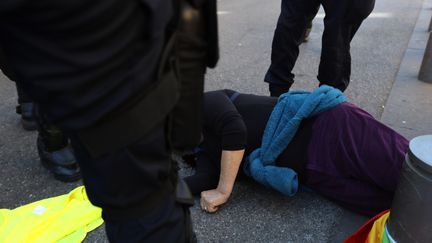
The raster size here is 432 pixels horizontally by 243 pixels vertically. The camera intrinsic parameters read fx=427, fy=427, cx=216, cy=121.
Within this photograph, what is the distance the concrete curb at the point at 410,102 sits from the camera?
276 centimetres

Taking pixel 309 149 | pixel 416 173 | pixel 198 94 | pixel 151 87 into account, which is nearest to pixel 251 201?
pixel 309 149

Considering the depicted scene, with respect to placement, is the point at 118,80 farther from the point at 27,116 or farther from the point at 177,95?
the point at 27,116

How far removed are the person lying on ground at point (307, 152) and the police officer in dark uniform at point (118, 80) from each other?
0.91m

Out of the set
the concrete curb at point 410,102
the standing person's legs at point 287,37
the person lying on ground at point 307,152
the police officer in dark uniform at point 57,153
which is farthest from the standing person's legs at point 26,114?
the concrete curb at point 410,102

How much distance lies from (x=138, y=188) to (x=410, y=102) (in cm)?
269

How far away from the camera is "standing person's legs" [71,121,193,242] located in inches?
36.8

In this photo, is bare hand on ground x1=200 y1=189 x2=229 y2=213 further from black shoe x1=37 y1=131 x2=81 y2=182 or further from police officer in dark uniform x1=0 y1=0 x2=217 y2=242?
police officer in dark uniform x1=0 y1=0 x2=217 y2=242

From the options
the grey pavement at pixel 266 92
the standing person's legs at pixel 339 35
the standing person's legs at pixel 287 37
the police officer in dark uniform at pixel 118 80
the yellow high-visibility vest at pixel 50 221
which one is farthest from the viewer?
the standing person's legs at pixel 287 37

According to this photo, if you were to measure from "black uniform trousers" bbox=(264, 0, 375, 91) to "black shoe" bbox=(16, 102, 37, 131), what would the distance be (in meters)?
1.51

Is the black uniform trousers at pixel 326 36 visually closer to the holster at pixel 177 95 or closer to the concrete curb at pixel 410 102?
the concrete curb at pixel 410 102

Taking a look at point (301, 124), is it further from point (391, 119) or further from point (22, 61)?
point (22, 61)

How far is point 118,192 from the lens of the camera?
97 cm

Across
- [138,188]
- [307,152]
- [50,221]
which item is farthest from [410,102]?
[138,188]

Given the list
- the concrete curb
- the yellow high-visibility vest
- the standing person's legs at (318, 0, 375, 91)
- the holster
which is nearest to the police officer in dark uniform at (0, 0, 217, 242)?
the holster
